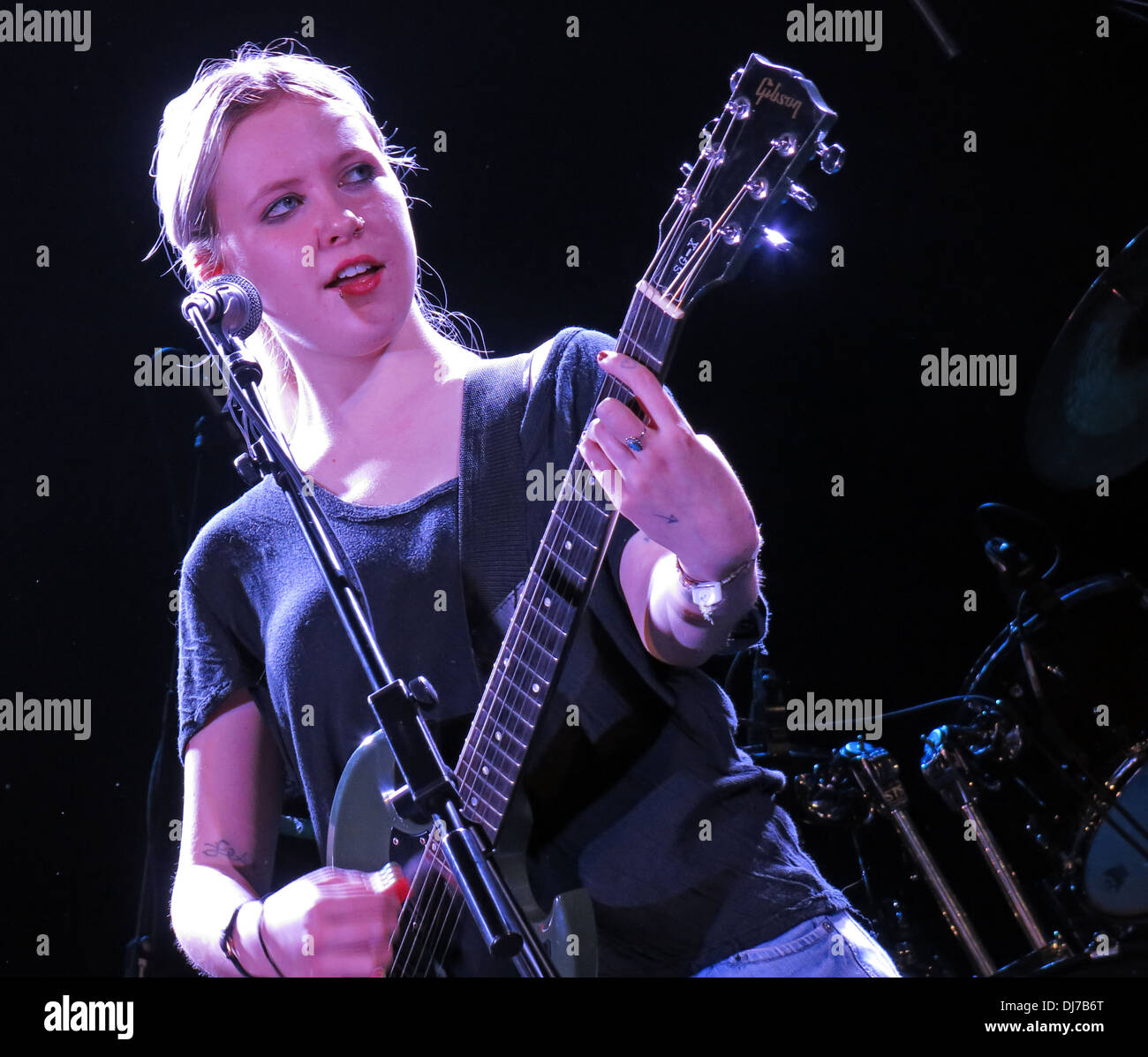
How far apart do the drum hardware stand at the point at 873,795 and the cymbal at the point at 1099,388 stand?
71cm

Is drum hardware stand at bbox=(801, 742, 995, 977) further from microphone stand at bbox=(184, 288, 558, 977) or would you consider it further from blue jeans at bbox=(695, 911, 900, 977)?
microphone stand at bbox=(184, 288, 558, 977)

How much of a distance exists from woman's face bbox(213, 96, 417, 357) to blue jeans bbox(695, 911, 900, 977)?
87 cm

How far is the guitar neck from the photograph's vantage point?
1.14 meters

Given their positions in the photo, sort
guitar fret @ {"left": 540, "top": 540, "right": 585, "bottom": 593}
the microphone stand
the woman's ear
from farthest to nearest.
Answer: the woman's ear
guitar fret @ {"left": 540, "top": 540, "right": 585, "bottom": 593}
the microphone stand

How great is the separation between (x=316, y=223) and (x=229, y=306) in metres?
0.37

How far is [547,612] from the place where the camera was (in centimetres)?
120

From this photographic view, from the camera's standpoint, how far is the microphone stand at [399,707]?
883 millimetres

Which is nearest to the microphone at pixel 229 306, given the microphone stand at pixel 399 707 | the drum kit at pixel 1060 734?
the microphone stand at pixel 399 707

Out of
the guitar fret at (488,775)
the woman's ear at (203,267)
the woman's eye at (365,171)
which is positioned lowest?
the guitar fret at (488,775)

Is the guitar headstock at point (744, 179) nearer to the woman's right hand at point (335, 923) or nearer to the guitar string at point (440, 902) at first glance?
the guitar string at point (440, 902)

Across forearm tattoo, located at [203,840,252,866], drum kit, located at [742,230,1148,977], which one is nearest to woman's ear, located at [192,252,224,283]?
forearm tattoo, located at [203,840,252,866]

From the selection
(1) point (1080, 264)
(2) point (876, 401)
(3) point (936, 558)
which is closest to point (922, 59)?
(1) point (1080, 264)

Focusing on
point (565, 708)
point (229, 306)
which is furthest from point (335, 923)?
point (229, 306)

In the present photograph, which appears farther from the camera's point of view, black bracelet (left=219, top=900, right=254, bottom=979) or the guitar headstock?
black bracelet (left=219, top=900, right=254, bottom=979)
